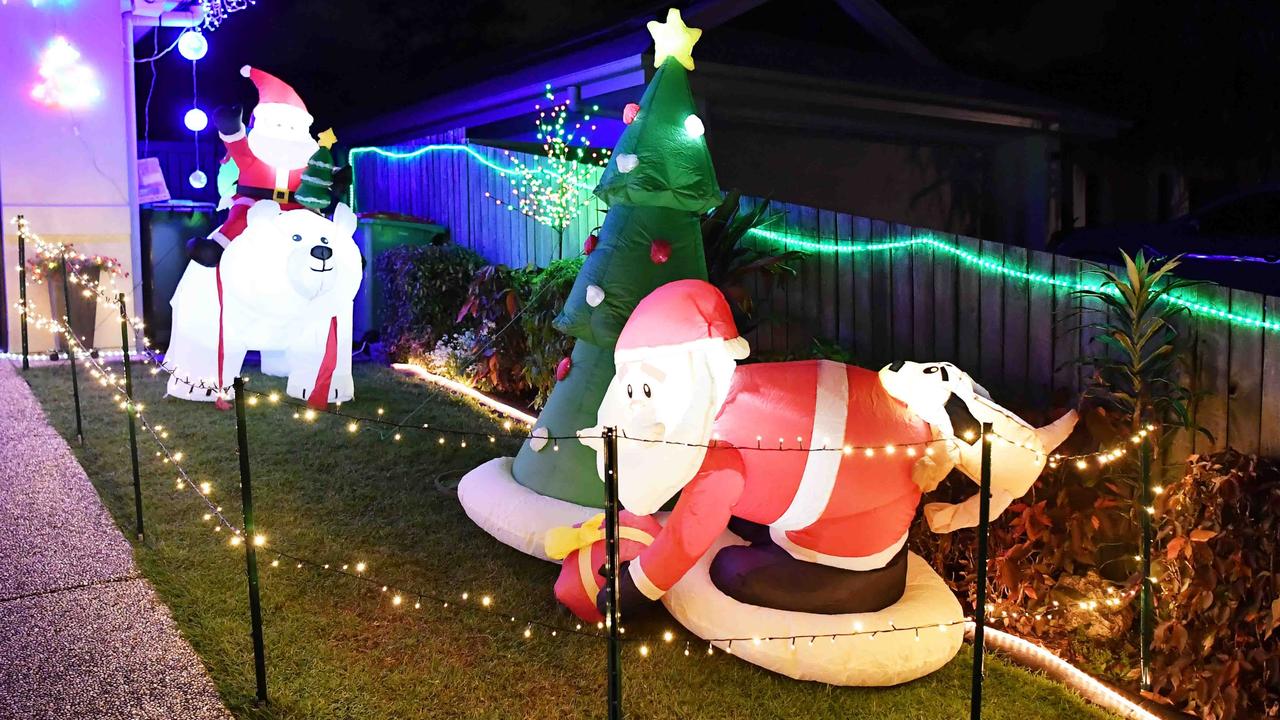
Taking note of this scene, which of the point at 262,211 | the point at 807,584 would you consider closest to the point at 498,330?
the point at 262,211

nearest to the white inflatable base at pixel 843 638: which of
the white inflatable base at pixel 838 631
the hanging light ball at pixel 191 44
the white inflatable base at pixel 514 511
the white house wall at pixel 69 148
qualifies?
the white inflatable base at pixel 838 631

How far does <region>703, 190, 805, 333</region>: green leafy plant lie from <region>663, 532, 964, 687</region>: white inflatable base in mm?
2688

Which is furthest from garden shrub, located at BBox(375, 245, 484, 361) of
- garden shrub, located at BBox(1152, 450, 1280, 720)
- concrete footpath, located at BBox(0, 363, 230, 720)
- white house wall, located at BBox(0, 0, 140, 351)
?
garden shrub, located at BBox(1152, 450, 1280, 720)

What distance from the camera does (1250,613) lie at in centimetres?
354

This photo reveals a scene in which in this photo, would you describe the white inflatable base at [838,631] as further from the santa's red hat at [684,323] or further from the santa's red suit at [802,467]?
the santa's red hat at [684,323]

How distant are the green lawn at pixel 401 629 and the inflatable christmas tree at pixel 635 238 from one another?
590 mm

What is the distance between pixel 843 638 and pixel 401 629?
1919mm

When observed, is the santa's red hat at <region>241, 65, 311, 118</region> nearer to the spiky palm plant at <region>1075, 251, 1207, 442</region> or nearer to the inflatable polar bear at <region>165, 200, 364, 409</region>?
the inflatable polar bear at <region>165, 200, 364, 409</region>

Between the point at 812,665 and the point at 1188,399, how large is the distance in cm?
198

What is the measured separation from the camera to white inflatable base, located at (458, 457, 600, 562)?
518 cm

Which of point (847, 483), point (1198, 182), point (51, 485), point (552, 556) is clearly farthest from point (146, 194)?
point (1198, 182)

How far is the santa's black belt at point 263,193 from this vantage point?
28.9 ft

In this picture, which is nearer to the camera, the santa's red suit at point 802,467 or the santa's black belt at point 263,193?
the santa's red suit at point 802,467

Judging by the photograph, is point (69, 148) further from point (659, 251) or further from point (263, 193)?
point (659, 251)
